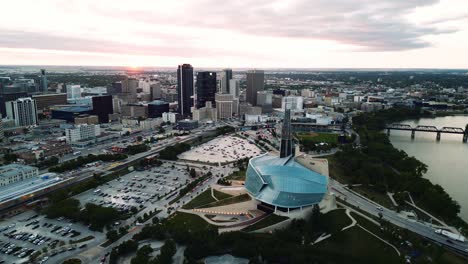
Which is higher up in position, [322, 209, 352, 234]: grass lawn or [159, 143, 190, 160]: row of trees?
[159, 143, 190, 160]: row of trees

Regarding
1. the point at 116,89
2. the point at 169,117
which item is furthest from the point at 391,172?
the point at 116,89

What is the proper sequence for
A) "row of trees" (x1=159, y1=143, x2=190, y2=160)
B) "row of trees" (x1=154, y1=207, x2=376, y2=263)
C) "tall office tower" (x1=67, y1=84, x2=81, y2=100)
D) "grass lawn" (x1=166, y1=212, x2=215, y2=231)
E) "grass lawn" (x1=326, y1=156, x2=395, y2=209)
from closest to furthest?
"row of trees" (x1=154, y1=207, x2=376, y2=263), "grass lawn" (x1=166, y1=212, x2=215, y2=231), "grass lawn" (x1=326, y1=156, x2=395, y2=209), "row of trees" (x1=159, y1=143, x2=190, y2=160), "tall office tower" (x1=67, y1=84, x2=81, y2=100)

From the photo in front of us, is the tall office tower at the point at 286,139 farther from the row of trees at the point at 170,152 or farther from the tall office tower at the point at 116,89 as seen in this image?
the tall office tower at the point at 116,89

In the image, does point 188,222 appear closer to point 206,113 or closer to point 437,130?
point 437,130

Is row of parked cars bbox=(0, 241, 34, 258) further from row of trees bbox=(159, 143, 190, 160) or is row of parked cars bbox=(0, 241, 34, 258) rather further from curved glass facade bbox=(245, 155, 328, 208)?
row of trees bbox=(159, 143, 190, 160)

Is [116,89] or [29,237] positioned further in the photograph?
[116,89]

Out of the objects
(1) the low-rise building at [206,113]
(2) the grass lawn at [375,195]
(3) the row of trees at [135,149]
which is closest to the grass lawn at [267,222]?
(2) the grass lawn at [375,195]

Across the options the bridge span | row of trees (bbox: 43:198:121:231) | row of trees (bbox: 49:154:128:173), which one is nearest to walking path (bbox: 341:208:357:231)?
row of trees (bbox: 43:198:121:231)
